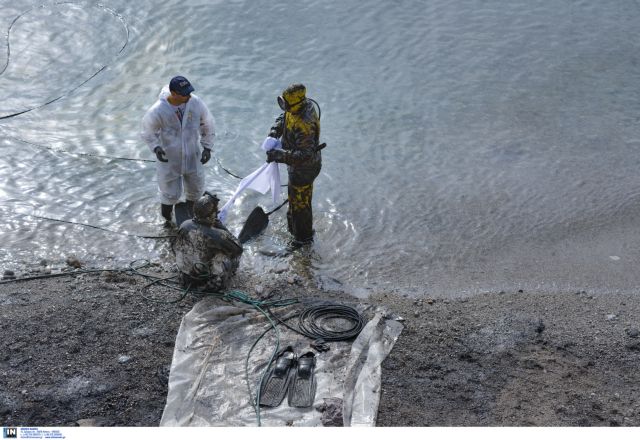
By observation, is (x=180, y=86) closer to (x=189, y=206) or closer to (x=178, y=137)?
(x=178, y=137)

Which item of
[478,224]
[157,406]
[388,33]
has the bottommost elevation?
[157,406]

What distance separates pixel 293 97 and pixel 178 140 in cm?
125

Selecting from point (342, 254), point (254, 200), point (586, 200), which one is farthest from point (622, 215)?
point (254, 200)

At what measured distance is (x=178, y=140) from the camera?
22.9ft

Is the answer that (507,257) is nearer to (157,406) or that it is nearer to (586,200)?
(586,200)

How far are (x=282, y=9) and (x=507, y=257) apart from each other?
649cm

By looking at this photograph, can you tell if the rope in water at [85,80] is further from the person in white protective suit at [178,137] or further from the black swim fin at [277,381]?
the black swim fin at [277,381]

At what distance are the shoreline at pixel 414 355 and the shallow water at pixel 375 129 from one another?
552mm

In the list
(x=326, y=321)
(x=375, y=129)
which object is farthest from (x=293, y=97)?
(x=375, y=129)

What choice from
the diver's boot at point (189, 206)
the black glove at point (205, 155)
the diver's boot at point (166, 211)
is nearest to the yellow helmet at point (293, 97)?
the black glove at point (205, 155)

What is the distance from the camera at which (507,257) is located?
721 cm

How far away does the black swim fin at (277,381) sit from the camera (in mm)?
5086

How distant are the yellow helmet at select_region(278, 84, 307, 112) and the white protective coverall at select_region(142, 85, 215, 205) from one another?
0.87 m

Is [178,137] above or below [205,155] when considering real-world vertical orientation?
above
